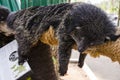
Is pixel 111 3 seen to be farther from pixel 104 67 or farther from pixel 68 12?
pixel 68 12

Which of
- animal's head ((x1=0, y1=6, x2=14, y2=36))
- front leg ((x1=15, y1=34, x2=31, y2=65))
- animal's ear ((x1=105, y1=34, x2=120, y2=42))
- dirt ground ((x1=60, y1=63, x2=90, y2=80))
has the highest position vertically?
animal's ear ((x1=105, y1=34, x2=120, y2=42))

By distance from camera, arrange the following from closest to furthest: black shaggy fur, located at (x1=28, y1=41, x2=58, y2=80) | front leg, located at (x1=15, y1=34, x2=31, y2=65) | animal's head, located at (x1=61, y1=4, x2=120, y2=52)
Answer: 1. animal's head, located at (x1=61, y1=4, x2=120, y2=52)
2. front leg, located at (x1=15, y1=34, x2=31, y2=65)
3. black shaggy fur, located at (x1=28, y1=41, x2=58, y2=80)

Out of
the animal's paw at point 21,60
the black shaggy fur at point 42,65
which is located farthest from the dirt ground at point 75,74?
the animal's paw at point 21,60

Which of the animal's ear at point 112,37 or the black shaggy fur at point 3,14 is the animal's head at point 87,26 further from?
the black shaggy fur at point 3,14

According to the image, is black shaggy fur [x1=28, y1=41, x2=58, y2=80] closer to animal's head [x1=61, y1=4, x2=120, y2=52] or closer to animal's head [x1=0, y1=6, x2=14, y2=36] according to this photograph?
animal's head [x1=0, y1=6, x2=14, y2=36]

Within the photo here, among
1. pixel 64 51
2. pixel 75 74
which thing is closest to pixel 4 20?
pixel 64 51

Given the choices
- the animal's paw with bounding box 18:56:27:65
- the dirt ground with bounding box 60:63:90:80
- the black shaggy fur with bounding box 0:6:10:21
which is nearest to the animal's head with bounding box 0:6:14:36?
the black shaggy fur with bounding box 0:6:10:21

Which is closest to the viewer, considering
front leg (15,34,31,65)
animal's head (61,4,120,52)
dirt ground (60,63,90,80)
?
animal's head (61,4,120,52)

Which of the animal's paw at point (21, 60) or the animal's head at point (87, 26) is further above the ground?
the animal's head at point (87, 26)

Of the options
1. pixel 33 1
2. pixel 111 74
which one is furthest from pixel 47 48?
pixel 111 74

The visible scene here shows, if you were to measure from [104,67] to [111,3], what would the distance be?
1.82ft

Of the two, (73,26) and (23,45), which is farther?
(23,45)

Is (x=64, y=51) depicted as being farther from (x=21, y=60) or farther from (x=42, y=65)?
(x=42, y=65)

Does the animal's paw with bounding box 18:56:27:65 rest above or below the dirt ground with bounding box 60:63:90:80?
above
